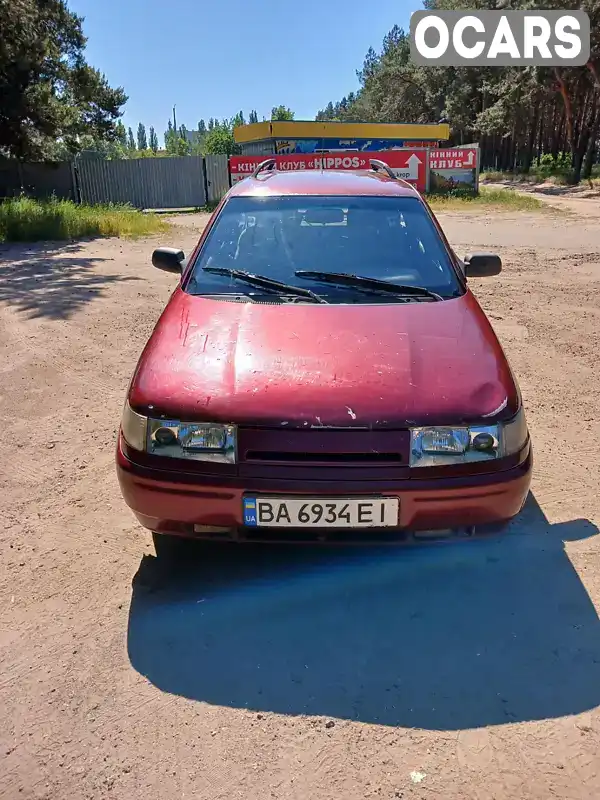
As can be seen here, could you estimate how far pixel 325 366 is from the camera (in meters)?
2.74

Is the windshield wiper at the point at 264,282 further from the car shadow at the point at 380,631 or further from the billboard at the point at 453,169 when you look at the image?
the billboard at the point at 453,169

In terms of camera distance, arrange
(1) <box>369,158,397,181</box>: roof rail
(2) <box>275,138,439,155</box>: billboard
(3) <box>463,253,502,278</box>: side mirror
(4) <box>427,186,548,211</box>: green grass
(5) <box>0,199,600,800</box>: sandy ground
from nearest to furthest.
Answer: (5) <box>0,199,600,800</box>: sandy ground → (3) <box>463,253,502,278</box>: side mirror → (1) <box>369,158,397,181</box>: roof rail → (4) <box>427,186,548,211</box>: green grass → (2) <box>275,138,439,155</box>: billboard

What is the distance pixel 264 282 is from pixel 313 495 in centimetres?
144

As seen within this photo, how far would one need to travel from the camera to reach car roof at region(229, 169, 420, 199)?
4215 mm

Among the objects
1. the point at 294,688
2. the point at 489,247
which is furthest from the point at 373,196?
the point at 489,247

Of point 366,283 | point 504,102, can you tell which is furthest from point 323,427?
point 504,102

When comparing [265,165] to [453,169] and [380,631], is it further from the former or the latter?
[453,169]

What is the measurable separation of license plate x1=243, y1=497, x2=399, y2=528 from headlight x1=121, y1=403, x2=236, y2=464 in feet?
0.74

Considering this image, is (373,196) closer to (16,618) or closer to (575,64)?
(16,618)

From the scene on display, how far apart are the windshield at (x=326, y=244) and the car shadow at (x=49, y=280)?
4.50 metres

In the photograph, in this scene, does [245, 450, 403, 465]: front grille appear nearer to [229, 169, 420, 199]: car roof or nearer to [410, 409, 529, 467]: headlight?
[410, 409, 529, 467]: headlight

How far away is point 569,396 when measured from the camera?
16.8 feet

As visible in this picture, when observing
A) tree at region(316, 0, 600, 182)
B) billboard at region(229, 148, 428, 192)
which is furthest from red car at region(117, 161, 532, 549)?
tree at region(316, 0, 600, 182)
